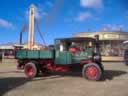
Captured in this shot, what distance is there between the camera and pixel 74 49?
51.0ft

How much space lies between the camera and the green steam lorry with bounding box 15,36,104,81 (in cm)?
1477

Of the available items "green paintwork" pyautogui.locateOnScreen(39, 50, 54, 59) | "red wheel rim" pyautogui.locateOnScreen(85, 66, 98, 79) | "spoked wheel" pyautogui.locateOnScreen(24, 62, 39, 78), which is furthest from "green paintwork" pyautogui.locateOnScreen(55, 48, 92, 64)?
"spoked wheel" pyautogui.locateOnScreen(24, 62, 39, 78)

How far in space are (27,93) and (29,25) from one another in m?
31.7

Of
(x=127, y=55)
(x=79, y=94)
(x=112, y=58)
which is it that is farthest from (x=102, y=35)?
(x=79, y=94)

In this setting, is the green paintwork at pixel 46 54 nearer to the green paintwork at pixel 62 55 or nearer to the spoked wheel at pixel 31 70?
the green paintwork at pixel 62 55

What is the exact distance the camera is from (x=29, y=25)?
1630 inches

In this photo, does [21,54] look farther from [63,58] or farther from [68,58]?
[68,58]

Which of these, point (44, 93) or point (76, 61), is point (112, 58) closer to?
point (76, 61)

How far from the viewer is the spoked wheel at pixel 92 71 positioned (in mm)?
14367

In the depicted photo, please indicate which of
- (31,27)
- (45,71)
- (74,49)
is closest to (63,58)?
(74,49)

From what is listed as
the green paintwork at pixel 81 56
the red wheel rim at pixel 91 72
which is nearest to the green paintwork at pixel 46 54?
the green paintwork at pixel 81 56

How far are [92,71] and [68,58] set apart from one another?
1735 mm

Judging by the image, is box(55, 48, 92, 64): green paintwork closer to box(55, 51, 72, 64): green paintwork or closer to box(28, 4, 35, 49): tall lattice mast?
box(55, 51, 72, 64): green paintwork

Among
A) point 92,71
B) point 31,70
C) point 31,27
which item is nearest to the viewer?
point 92,71
